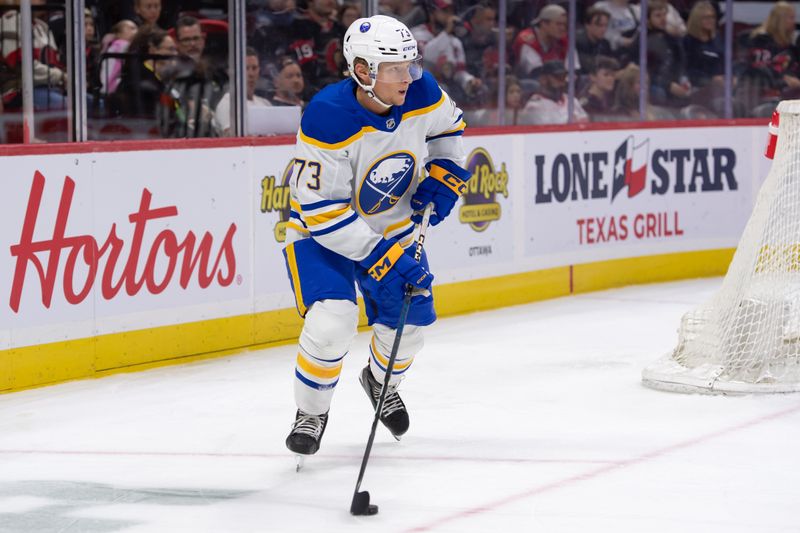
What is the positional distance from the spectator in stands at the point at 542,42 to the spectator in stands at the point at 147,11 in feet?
8.07

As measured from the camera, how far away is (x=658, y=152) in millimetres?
7883

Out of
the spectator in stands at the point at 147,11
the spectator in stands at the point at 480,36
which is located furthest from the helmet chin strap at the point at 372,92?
the spectator in stands at the point at 480,36

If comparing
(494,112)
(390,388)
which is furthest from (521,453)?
(494,112)

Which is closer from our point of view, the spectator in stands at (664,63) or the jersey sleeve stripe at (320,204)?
the jersey sleeve stripe at (320,204)

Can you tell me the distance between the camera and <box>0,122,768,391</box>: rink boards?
4.95 metres

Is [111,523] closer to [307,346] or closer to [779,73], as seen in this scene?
[307,346]

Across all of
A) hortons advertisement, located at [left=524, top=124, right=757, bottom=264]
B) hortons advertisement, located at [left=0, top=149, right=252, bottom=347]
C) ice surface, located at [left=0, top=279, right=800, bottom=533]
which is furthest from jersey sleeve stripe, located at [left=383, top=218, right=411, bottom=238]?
hortons advertisement, located at [left=524, top=124, right=757, bottom=264]

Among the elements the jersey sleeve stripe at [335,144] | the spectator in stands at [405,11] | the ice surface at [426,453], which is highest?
the spectator in stands at [405,11]

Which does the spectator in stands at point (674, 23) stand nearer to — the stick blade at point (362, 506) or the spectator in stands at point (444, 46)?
the spectator in stands at point (444, 46)

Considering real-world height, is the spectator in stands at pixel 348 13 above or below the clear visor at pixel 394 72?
above

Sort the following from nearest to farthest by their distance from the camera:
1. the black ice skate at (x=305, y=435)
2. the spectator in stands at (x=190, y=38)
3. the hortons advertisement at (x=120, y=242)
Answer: the black ice skate at (x=305, y=435) < the hortons advertisement at (x=120, y=242) < the spectator in stands at (x=190, y=38)

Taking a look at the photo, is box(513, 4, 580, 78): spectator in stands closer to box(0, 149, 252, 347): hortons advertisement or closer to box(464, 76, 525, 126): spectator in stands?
box(464, 76, 525, 126): spectator in stands

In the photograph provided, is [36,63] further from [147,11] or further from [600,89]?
[600,89]

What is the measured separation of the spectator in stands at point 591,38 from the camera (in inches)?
312
